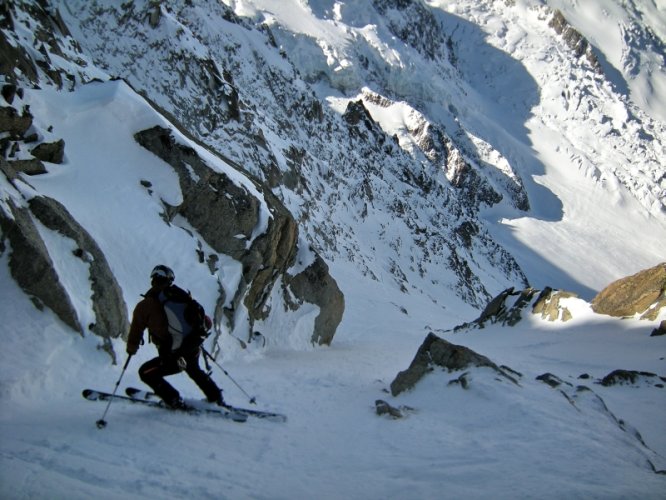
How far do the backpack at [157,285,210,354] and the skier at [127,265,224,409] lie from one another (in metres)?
0.01

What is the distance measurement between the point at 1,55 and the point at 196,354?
11.2m

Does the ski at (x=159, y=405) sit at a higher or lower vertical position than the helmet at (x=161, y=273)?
lower

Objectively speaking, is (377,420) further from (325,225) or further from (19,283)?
(325,225)

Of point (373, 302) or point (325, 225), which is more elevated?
point (373, 302)

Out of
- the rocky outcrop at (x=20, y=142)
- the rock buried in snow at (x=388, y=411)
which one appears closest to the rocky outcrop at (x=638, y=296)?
the rock buried in snow at (x=388, y=411)

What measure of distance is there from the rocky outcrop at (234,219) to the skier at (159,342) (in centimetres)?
630

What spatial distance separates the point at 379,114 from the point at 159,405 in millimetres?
111309

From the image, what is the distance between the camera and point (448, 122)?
13262 centimetres

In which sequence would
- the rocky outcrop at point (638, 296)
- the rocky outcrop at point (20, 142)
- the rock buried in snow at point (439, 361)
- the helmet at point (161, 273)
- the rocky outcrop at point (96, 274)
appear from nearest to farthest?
1. the helmet at point (161, 273)
2. the rocky outcrop at point (96, 274)
3. the rock buried in snow at point (439, 361)
4. the rocky outcrop at point (20, 142)
5. the rocky outcrop at point (638, 296)

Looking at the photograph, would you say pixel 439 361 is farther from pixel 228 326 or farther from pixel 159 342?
pixel 159 342

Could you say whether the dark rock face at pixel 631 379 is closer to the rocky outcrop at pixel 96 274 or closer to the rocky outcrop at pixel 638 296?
the rocky outcrop at pixel 638 296

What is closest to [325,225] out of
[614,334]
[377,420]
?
[614,334]

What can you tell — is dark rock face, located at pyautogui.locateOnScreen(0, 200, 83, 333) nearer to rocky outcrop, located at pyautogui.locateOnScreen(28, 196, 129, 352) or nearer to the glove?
rocky outcrop, located at pyautogui.locateOnScreen(28, 196, 129, 352)

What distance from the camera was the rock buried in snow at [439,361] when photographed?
10.2 meters
